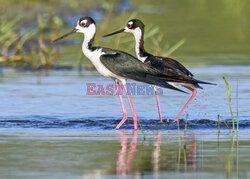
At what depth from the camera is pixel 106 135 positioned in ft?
27.7

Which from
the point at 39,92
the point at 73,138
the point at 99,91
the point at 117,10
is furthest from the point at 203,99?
A: the point at 117,10

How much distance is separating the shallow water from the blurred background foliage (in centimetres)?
159

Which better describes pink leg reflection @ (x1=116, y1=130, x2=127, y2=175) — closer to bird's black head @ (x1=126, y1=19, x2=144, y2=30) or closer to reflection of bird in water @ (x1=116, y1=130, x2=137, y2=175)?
reflection of bird in water @ (x1=116, y1=130, x2=137, y2=175)

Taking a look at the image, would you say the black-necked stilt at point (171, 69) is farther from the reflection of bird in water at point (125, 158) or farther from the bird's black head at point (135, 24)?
the reflection of bird in water at point (125, 158)

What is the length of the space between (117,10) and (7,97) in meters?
15.9

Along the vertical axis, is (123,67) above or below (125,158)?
above

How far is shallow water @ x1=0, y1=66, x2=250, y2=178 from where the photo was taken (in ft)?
20.9

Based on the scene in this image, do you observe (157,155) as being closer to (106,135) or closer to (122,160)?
(122,160)

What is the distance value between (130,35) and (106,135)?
11.0 m

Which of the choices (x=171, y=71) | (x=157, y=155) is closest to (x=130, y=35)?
(x=171, y=71)

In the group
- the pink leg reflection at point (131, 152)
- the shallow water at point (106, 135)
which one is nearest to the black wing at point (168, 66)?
the shallow water at point (106, 135)

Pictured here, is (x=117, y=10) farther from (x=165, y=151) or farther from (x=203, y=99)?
(x=165, y=151)

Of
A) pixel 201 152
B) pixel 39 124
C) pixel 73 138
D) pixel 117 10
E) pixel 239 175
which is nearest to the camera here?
pixel 239 175

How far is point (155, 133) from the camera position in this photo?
8.59 metres
